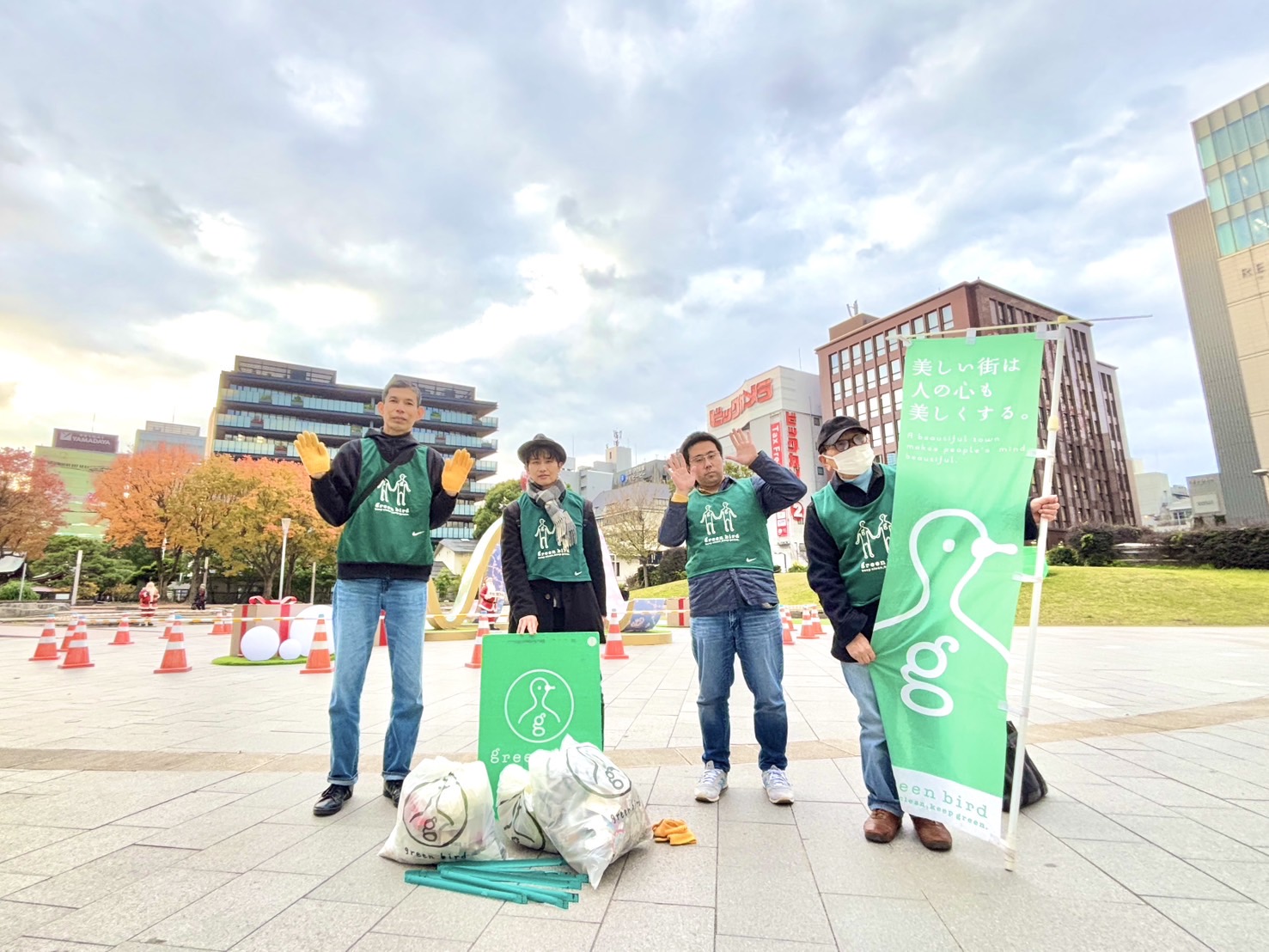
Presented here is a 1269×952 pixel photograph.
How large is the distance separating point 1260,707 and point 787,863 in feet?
20.6

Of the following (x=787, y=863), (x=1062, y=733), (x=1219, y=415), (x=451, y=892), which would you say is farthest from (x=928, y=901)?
(x=1219, y=415)

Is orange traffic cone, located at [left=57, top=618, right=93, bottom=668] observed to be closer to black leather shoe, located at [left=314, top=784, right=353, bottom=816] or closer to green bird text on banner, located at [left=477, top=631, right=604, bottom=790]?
black leather shoe, located at [left=314, top=784, right=353, bottom=816]

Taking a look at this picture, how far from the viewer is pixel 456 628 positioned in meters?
15.9

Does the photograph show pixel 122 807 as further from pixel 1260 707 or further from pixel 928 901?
pixel 1260 707

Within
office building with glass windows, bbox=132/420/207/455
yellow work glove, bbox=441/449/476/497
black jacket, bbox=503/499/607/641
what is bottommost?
black jacket, bbox=503/499/607/641

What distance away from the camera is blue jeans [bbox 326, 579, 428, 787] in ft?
10.6

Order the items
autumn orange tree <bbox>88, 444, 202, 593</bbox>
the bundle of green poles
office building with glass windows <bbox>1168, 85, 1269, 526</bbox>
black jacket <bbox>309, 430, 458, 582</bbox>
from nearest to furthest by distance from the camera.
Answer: the bundle of green poles, black jacket <bbox>309, 430, 458, 582</bbox>, autumn orange tree <bbox>88, 444, 202, 593</bbox>, office building with glass windows <bbox>1168, 85, 1269, 526</bbox>

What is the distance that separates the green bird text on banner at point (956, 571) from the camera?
259cm

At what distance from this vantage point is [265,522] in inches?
1248

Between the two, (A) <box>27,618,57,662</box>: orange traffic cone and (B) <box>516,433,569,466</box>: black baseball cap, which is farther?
(A) <box>27,618,57,662</box>: orange traffic cone

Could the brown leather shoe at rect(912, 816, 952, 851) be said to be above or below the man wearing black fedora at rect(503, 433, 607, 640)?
below

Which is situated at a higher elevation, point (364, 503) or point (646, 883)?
point (364, 503)

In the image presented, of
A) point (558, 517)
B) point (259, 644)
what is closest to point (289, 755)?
point (558, 517)

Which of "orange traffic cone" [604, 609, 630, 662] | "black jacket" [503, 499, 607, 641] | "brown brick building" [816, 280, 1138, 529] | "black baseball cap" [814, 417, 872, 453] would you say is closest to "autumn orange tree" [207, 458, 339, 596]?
"orange traffic cone" [604, 609, 630, 662]
